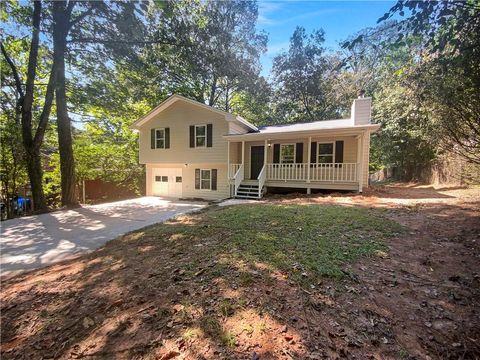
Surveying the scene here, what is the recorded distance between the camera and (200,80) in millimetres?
21688

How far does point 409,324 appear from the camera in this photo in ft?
8.32

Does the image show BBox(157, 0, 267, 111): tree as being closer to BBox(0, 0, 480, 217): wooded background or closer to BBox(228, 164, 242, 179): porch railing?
BBox(0, 0, 480, 217): wooded background

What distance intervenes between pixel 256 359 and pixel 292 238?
9.19 feet

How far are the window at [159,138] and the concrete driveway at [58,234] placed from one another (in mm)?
6009

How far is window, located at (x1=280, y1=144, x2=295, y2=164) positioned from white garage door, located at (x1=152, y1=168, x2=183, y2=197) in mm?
6344

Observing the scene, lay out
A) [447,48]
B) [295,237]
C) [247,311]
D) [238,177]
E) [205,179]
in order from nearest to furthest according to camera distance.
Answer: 1. [247,311]
2. [295,237]
3. [447,48]
4. [238,177]
5. [205,179]

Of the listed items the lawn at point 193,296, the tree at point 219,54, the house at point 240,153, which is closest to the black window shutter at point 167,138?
the house at point 240,153

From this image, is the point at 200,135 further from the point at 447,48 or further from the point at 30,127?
the point at 447,48

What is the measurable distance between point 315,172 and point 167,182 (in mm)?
9185

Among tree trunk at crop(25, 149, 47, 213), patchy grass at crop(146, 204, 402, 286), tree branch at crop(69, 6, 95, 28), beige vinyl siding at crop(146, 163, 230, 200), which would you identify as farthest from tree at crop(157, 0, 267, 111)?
patchy grass at crop(146, 204, 402, 286)

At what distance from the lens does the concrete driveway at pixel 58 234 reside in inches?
213

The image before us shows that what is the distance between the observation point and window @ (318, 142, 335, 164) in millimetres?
12516

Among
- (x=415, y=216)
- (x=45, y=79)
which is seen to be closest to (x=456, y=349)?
(x=415, y=216)

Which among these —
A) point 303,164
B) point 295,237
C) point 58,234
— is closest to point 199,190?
point 303,164
